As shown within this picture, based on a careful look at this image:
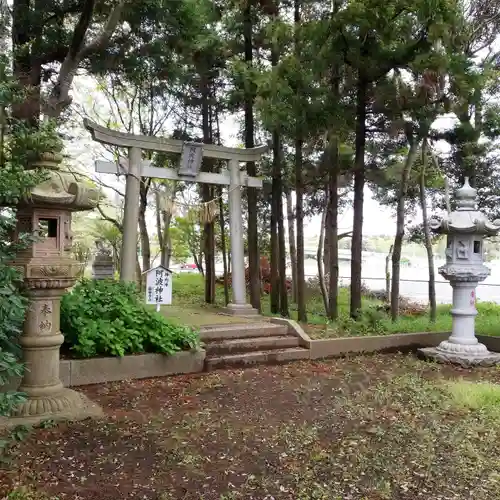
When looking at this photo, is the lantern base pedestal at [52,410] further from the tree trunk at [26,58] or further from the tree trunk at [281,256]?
the tree trunk at [281,256]

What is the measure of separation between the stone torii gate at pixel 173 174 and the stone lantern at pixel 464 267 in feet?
11.1

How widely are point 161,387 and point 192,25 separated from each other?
6294 millimetres

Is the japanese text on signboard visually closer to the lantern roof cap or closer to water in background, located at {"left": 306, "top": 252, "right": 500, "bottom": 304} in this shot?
the lantern roof cap

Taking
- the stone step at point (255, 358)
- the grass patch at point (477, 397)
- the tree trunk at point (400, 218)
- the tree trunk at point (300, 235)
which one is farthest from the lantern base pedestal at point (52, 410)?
the tree trunk at point (400, 218)

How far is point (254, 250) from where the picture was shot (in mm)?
9859

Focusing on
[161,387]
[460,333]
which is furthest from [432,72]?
[161,387]

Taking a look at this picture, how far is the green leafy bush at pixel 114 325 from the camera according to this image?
18.5 feet

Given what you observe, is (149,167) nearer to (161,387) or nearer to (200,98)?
(200,98)

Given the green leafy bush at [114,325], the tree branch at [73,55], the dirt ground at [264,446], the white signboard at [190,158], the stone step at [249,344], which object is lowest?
the dirt ground at [264,446]

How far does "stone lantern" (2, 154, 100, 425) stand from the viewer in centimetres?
426

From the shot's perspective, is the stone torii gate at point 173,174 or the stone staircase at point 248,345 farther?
the stone torii gate at point 173,174

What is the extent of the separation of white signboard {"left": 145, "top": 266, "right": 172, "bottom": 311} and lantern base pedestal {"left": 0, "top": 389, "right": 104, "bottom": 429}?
248 cm

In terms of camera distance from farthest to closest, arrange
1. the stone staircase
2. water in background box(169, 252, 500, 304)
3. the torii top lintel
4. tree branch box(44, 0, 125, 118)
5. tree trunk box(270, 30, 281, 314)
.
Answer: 1. water in background box(169, 252, 500, 304)
2. tree trunk box(270, 30, 281, 314)
3. the torii top lintel
4. tree branch box(44, 0, 125, 118)
5. the stone staircase

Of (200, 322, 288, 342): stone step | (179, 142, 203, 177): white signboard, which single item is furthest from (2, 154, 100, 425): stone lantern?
(179, 142, 203, 177): white signboard
